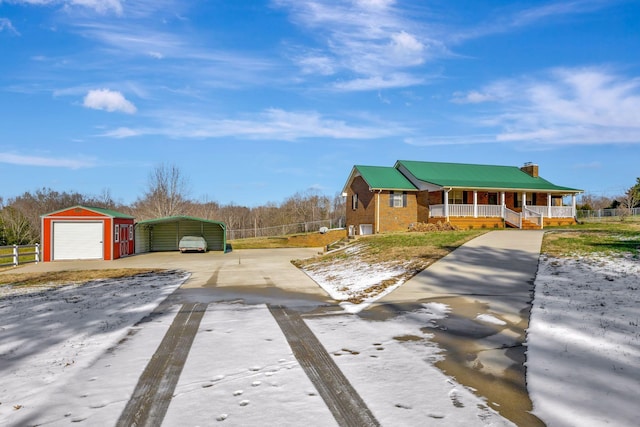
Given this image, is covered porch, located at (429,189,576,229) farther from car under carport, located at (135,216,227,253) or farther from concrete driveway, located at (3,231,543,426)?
car under carport, located at (135,216,227,253)

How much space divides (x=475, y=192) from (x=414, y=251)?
1398 centimetres

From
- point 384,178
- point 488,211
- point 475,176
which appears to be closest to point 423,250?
point 384,178

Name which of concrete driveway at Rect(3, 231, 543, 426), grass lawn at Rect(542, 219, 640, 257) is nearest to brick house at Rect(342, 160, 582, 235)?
concrete driveway at Rect(3, 231, 543, 426)

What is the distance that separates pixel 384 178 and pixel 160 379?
26.0 m

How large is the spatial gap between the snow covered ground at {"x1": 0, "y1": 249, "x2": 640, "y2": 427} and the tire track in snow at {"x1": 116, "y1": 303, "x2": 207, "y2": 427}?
106 millimetres

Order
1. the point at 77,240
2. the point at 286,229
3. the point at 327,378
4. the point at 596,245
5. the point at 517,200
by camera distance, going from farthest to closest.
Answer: the point at 286,229, the point at 517,200, the point at 77,240, the point at 596,245, the point at 327,378

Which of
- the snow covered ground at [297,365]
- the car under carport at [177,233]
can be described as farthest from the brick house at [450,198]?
the snow covered ground at [297,365]

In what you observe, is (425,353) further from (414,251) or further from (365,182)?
(365,182)

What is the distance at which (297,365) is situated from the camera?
16.9 feet

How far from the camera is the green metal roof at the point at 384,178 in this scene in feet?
92.7

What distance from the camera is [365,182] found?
2988 centimetres

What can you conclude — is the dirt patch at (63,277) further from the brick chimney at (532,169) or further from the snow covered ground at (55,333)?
the brick chimney at (532,169)

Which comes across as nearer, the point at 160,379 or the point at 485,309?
the point at 160,379

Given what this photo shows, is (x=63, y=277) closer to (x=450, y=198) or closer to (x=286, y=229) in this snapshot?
(x=450, y=198)
